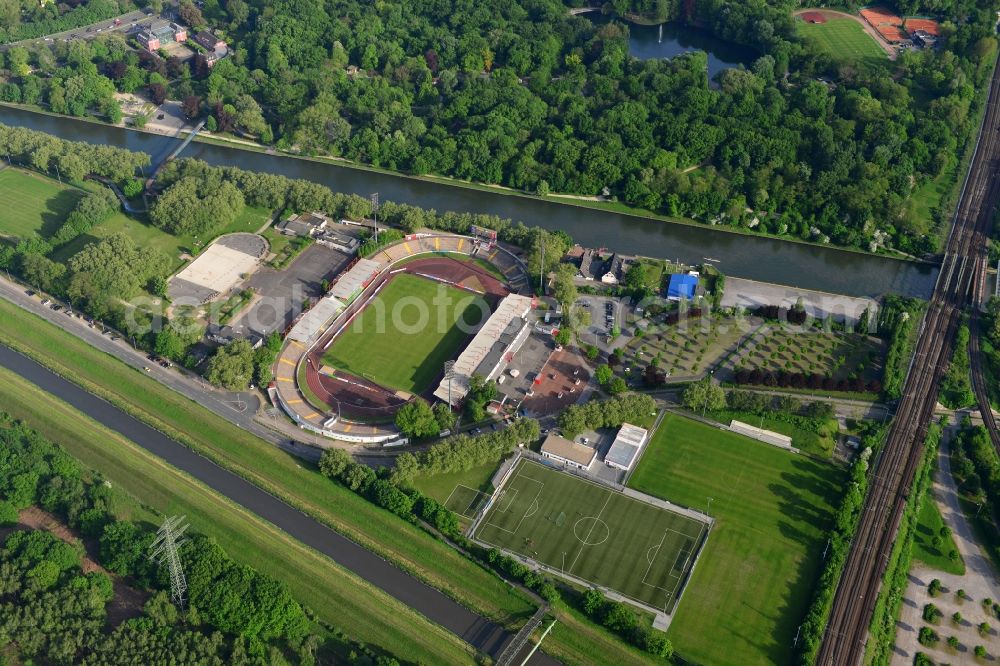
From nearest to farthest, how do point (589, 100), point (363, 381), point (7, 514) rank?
point (7, 514), point (363, 381), point (589, 100)

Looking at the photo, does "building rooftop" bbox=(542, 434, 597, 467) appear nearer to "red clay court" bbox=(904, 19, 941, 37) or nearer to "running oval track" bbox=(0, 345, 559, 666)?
"running oval track" bbox=(0, 345, 559, 666)

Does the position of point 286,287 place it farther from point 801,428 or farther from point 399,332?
point 801,428

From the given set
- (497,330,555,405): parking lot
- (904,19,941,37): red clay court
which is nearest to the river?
(904,19,941,37): red clay court

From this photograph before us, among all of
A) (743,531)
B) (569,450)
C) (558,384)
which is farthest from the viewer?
(558,384)

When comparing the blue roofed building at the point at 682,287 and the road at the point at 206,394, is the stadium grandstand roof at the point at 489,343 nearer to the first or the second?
the road at the point at 206,394

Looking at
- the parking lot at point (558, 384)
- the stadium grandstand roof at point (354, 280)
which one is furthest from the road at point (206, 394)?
the stadium grandstand roof at point (354, 280)

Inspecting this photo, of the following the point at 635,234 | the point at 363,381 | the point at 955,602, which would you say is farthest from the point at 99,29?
the point at 955,602

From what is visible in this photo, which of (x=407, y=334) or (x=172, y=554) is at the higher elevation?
(x=172, y=554)

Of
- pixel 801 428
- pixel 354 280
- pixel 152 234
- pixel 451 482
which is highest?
pixel 354 280
